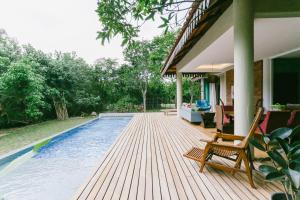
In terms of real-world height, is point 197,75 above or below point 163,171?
above

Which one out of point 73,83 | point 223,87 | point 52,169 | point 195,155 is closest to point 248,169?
point 195,155

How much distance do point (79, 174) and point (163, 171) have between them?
269 cm

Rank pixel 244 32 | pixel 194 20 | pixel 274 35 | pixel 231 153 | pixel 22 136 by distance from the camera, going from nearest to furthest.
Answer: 1. pixel 231 153
2. pixel 244 32
3. pixel 194 20
4. pixel 274 35
5. pixel 22 136

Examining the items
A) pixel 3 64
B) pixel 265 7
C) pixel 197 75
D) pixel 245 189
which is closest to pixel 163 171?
pixel 245 189

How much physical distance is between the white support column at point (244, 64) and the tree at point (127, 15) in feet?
5.59

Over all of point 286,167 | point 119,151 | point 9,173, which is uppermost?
point 286,167

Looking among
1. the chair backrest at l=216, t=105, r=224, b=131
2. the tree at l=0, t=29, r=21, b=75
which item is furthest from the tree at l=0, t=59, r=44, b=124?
the chair backrest at l=216, t=105, r=224, b=131

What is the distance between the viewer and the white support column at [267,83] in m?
8.38

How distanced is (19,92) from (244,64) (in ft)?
40.8

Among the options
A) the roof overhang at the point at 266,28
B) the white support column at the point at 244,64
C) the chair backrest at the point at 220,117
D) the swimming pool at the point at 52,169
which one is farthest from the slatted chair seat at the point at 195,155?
the chair backrest at the point at 220,117

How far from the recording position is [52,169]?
596 cm

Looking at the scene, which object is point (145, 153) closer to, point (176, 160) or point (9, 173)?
point (176, 160)

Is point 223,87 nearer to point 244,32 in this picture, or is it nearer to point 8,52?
point 244,32

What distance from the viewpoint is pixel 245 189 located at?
2848mm
